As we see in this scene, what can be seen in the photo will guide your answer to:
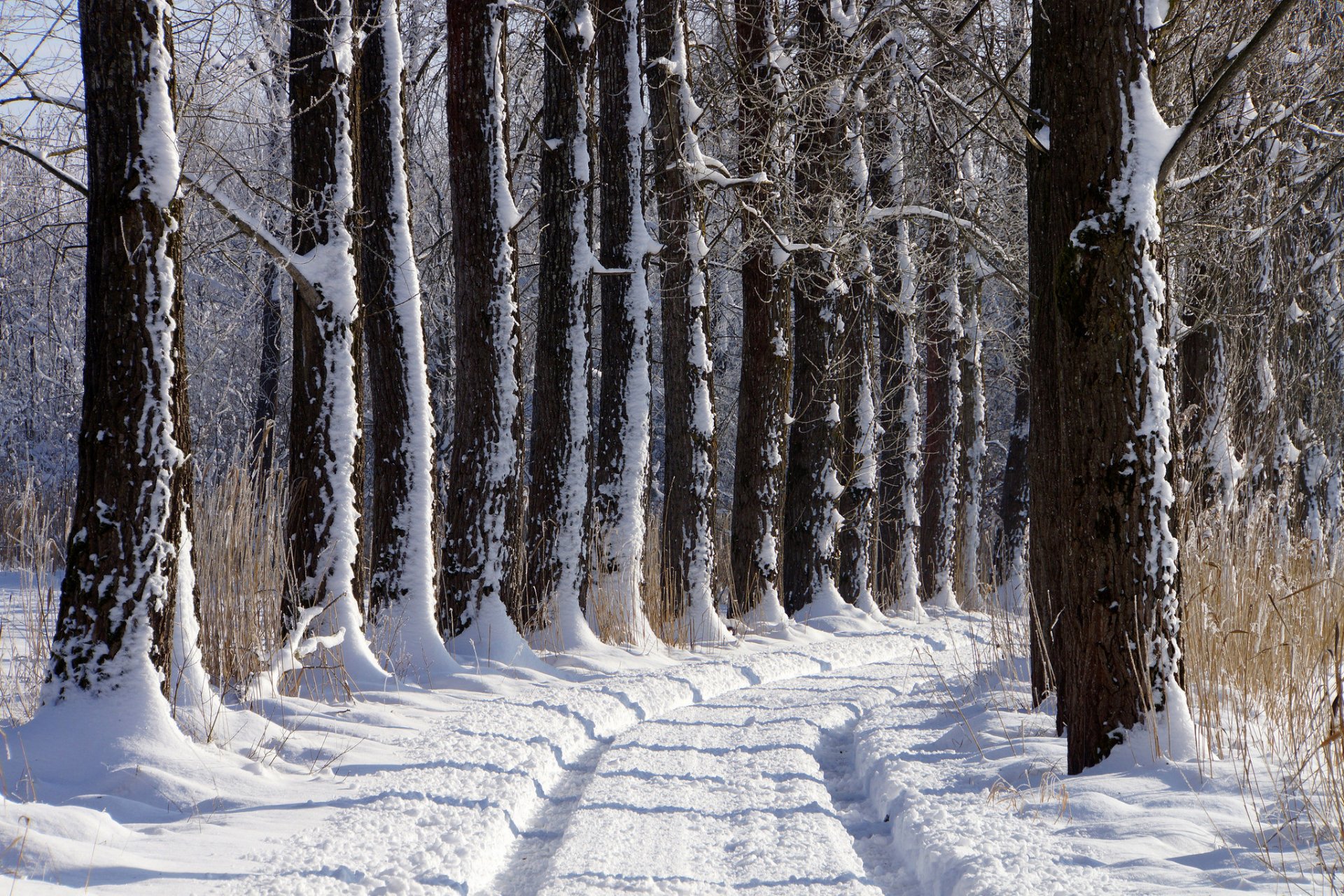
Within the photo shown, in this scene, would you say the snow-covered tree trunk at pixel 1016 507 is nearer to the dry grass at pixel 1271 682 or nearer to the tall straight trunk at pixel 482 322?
the dry grass at pixel 1271 682

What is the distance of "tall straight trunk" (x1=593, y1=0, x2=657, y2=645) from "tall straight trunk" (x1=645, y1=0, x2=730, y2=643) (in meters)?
0.43

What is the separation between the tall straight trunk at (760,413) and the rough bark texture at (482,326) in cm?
368

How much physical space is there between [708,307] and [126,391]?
23.6ft

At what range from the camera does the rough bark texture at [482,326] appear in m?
8.54

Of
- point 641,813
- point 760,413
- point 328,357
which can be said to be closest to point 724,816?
point 641,813

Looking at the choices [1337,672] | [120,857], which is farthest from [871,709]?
[120,857]

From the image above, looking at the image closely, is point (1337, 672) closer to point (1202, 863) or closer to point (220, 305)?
point (1202, 863)

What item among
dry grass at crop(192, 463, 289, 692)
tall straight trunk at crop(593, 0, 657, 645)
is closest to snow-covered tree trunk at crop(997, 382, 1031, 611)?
tall straight trunk at crop(593, 0, 657, 645)

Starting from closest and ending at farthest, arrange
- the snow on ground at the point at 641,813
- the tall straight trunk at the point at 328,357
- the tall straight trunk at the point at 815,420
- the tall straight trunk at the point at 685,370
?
the snow on ground at the point at 641,813 < the tall straight trunk at the point at 328,357 < the tall straight trunk at the point at 685,370 < the tall straight trunk at the point at 815,420

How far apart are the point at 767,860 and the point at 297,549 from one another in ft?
13.7

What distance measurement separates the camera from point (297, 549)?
6.71 metres

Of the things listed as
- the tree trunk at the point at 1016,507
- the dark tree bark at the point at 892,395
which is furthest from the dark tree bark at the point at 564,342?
the tree trunk at the point at 1016,507

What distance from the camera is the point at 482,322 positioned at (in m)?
8.59

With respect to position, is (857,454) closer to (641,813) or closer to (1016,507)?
(1016,507)
